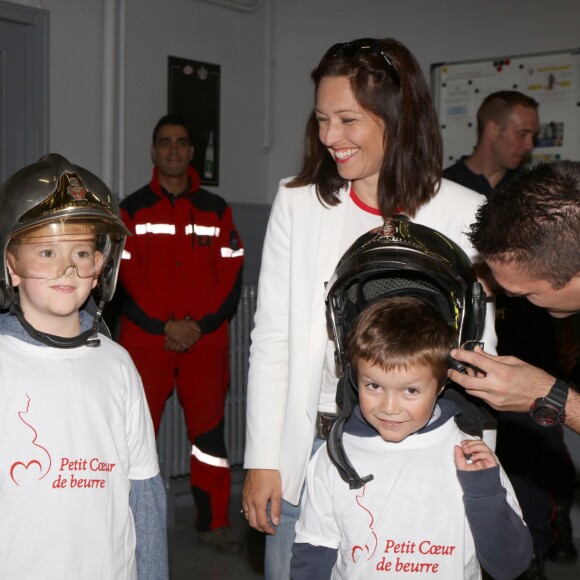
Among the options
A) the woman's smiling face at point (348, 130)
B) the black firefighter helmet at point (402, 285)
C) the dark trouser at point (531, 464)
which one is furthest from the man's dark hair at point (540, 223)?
the dark trouser at point (531, 464)

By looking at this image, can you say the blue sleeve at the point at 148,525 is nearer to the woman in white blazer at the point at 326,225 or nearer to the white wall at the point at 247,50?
the woman in white blazer at the point at 326,225

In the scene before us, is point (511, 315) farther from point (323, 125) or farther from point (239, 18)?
point (239, 18)

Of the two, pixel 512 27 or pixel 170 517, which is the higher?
pixel 512 27

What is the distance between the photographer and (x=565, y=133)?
490 cm

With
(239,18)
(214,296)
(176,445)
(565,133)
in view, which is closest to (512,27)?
(565,133)

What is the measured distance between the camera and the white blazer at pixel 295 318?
7.06 feet

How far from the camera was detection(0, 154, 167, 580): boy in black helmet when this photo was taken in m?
1.87

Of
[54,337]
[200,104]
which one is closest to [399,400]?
[54,337]

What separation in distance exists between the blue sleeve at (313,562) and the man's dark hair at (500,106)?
9.73 ft

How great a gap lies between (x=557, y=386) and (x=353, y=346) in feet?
1.52

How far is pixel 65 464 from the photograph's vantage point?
6.27 ft

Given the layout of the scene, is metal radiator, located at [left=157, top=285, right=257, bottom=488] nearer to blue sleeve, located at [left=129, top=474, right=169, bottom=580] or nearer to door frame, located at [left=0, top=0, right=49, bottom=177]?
door frame, located at [left=0, top=0, right=49, bottom=177]

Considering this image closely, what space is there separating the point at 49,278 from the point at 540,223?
106 cm

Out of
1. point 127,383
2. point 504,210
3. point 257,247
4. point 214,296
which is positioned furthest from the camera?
point 257,247
